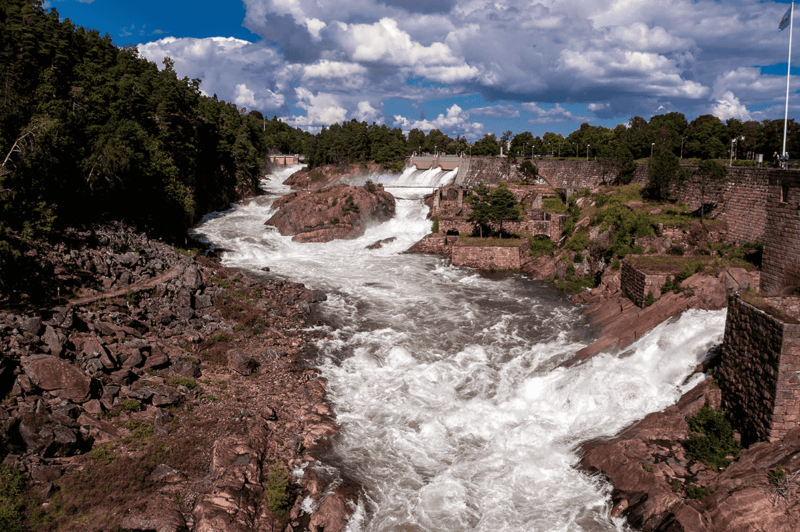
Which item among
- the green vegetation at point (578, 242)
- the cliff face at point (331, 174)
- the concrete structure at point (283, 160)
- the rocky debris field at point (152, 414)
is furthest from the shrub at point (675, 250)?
the concrete structure at point (283, 160)

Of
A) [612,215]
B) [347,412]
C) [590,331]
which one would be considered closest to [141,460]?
[347,412]

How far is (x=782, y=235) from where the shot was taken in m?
20.6

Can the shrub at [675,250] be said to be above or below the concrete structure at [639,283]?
above

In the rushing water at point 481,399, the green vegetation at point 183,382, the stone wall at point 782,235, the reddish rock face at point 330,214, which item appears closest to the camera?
the rushing water at point 481,399

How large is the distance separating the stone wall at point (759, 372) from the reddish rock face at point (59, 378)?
2175cm

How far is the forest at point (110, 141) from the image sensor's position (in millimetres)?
26656

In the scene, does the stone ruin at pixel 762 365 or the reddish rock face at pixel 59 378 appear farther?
the reddish rock face at pixel 59 378

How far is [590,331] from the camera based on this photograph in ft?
90.5

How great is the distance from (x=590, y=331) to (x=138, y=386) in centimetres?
2223

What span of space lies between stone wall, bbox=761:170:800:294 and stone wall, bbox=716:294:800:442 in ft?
20.5

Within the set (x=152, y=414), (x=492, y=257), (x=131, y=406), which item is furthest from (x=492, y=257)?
(x=131, y=406)

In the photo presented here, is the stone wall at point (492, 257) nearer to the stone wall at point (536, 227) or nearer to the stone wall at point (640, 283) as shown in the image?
the stone wall at point (536, 227)

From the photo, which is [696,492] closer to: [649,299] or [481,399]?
[481,399]

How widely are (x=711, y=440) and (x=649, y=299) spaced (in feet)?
39.2
